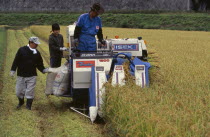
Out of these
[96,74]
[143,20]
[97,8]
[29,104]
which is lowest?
[29,104]

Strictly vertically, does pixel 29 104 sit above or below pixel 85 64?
Result: below

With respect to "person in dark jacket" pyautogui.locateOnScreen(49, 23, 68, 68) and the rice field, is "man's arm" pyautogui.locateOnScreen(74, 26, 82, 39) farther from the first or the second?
the rice field

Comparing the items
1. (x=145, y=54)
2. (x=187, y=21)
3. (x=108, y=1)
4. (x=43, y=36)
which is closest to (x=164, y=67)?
(x=145, y=54)

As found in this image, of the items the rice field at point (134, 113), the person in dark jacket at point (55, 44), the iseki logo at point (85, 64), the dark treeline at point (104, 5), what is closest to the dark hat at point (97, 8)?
the iseki logo at point (85, 64)

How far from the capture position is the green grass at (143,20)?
5131 centimetres

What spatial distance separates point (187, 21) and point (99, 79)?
46368mm

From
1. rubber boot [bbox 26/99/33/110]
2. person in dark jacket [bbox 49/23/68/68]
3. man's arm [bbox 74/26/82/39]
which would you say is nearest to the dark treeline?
person in dark jacket [bbox 49/23/68/68]

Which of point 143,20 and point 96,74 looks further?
point 143,20

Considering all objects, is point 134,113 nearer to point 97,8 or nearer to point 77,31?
point 97,8

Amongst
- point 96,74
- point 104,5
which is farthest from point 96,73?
point 104,5

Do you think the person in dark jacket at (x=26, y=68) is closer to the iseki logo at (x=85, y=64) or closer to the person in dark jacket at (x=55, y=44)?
the iseki logo at (x=85, y=64)

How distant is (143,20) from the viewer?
57.6 metres

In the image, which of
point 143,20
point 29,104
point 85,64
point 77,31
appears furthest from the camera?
point 143,20

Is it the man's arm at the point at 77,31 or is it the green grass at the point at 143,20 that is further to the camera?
the green grass at the point at 143,20
